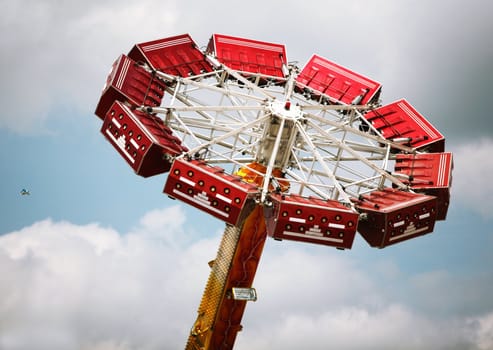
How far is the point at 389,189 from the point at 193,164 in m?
11.1

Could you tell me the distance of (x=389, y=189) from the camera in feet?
97.5

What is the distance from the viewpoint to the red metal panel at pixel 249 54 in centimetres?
3722

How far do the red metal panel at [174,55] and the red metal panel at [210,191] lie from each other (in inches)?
413

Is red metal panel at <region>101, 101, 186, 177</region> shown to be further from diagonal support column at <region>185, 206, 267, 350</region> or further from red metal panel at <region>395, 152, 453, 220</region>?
red metal panel at <region>395, 152, 453, 220</region>

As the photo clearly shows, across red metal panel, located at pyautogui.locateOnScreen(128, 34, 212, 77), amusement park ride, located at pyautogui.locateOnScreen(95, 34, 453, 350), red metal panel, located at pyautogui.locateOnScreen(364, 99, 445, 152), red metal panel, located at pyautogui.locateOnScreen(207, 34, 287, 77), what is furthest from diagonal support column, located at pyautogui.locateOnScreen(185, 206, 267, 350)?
red metal panel, located at pyautogui.locateOnScreen(207, 34, 287, 77)

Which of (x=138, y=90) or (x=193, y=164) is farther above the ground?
(x=138, y=90)

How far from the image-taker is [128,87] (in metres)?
29.6

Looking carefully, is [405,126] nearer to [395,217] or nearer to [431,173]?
[431,173]

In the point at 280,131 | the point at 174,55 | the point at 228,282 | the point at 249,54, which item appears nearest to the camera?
the point at 280,131

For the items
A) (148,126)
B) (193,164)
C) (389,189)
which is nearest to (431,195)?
(389,189)

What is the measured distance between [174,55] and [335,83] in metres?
11.1

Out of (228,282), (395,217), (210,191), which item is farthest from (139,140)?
(395,217)

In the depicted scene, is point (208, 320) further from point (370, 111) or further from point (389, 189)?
point (370, 111)

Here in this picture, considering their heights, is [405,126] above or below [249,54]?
below
